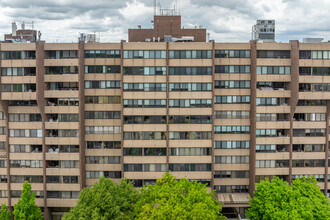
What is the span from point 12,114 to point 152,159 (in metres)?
30.2

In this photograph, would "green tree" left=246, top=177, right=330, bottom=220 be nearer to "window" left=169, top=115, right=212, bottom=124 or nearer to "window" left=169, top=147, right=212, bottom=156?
"window" left=169, top=147, right=212, bottom=156

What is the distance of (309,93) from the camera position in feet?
→ 199

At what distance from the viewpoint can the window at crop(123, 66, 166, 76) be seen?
6034 cm

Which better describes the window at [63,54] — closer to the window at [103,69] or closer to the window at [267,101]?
the window at [103,69]

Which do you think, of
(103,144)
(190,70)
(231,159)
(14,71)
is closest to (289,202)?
(231,159)

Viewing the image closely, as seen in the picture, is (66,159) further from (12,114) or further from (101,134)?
(12,114)

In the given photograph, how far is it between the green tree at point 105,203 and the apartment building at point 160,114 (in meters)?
11.4

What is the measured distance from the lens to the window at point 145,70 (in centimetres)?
6034

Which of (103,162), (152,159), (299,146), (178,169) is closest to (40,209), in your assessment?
(103,162)

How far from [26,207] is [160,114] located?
30704mm

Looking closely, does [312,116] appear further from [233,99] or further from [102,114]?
[102,114]

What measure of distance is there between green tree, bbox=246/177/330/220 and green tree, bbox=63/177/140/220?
68.6 feet

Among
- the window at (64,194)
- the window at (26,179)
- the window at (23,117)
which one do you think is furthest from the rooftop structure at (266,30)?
the window at (26,179)

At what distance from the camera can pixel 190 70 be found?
60.3 metres
